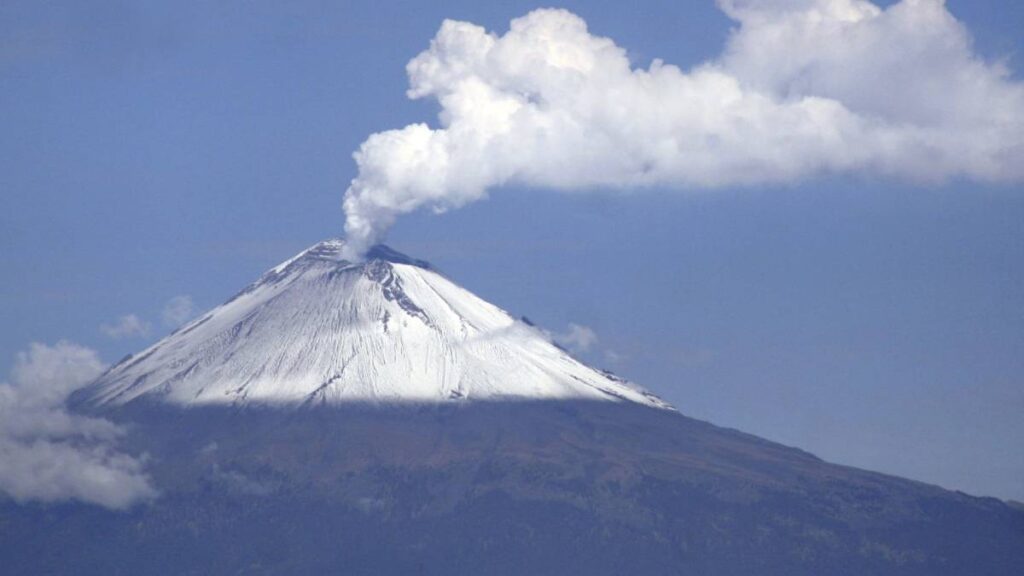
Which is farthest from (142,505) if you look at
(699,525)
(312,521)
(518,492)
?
(699,525)

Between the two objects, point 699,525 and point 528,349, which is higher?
point 528,349

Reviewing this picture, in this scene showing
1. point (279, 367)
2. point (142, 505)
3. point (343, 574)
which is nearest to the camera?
point (343, 574)

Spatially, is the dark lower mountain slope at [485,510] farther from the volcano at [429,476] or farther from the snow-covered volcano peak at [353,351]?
the snow-covered volcano peak at [353,351]

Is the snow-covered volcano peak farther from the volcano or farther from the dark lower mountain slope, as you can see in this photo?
the dark lower mountain slope

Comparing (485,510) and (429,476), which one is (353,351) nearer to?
(429,476)

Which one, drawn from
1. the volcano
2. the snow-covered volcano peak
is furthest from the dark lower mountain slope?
the snow-covered volcano peak

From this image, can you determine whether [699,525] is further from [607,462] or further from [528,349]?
[528,349]
